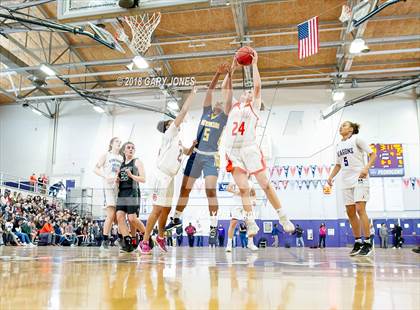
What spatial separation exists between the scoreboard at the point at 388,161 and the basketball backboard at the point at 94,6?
12.8m

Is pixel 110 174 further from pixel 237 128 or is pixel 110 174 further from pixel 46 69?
pixel 46 69

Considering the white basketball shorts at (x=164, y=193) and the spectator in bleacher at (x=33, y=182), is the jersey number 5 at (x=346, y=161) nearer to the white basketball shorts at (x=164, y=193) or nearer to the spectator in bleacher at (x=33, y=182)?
the white basketball shorts at (x=164, y=193)

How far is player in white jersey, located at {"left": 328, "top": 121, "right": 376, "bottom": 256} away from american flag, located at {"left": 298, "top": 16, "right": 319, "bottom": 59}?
155 inches

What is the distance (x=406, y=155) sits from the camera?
15906mm

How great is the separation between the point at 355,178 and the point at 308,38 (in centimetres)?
472

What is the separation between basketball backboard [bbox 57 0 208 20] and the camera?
521cm

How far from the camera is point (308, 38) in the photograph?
26.7 feet

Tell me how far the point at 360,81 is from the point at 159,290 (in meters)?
15.3

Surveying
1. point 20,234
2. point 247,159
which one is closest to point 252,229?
point 247,159

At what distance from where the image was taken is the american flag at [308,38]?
794 centimetres

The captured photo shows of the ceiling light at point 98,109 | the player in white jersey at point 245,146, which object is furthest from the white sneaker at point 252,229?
the ceiling light at point 98,109

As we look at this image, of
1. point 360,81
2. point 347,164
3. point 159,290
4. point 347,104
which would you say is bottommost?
point 159,290

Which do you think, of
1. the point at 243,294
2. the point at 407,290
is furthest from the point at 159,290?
the point at 407,290

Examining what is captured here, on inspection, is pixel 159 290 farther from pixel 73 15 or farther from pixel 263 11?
pixel 263 11
